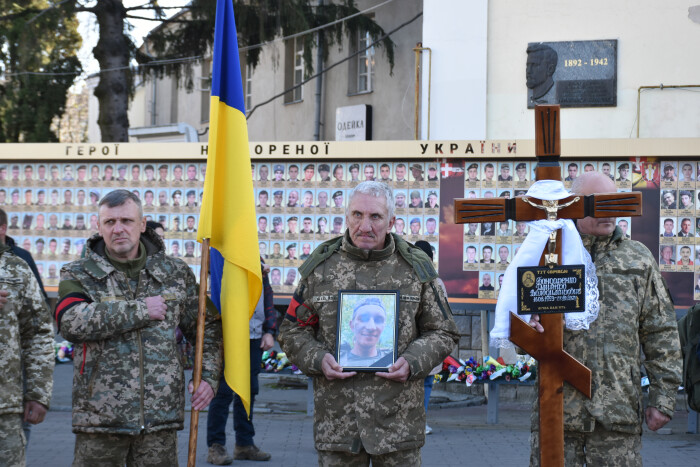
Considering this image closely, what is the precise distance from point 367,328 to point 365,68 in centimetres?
1615

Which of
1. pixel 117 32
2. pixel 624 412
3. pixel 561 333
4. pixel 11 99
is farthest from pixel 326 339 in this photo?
pixel 11 99

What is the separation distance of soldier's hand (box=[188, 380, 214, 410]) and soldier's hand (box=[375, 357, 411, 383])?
1.00 meters

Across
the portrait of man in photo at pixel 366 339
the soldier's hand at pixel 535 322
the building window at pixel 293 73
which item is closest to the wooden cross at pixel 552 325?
the soldier's hand at pixel 535 322

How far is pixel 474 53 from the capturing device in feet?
39.4

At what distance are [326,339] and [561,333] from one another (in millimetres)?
1093

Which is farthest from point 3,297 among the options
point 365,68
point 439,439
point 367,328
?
point 365,68

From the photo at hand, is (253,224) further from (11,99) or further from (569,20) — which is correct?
(11,99)

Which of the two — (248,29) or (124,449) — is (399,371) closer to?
(124,449)

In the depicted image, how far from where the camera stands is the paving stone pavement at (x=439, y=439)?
7.72 metres

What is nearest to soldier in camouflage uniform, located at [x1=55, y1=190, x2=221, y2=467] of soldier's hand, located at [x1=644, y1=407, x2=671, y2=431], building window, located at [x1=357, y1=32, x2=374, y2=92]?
soldier's hand, located at [x1=644, y1=407, x2=671, y2=431]

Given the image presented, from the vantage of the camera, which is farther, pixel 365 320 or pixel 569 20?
pixel 569 20

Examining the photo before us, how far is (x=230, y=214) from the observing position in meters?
5.17

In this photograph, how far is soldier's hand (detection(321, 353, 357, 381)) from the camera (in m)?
4.14

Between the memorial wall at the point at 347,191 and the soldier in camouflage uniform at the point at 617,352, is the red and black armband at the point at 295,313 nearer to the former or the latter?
the soldier in camouflage uniform at the point at 617,352
